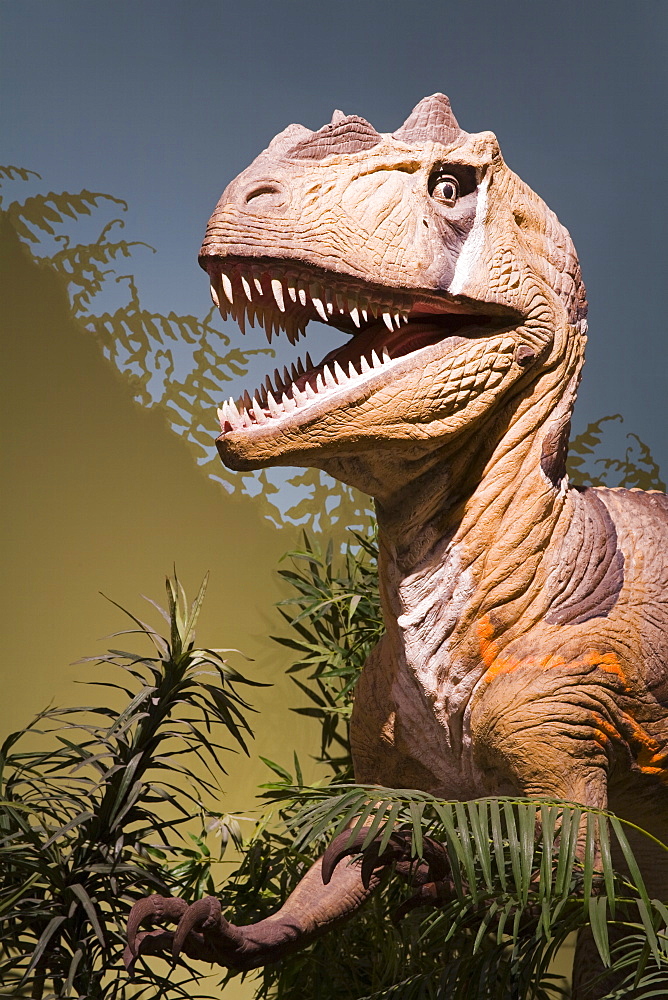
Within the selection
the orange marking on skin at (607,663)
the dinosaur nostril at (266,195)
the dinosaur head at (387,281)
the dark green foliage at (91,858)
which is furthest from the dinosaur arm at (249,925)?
the dinosaur nostril at (266,195)

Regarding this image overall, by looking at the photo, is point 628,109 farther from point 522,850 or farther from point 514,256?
point 522,850

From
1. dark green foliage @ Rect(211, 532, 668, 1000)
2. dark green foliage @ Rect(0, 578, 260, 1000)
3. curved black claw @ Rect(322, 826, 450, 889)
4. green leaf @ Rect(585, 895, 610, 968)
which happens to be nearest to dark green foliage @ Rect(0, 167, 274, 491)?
dark green foliage @ Rect(211, 532, 668, 1000)

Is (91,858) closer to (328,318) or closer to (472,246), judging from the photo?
(328,318)

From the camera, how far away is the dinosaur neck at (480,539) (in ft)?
4.80

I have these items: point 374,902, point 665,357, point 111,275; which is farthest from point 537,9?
point 374,902

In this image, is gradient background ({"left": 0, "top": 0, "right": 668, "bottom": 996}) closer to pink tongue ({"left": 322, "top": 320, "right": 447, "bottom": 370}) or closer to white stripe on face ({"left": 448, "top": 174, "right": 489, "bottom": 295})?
pink tongue ({"left": 322, "top": 320, "right": 447, "bottom": 370})

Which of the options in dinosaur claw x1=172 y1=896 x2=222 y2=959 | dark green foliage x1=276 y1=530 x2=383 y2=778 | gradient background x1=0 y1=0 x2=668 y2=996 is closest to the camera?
dinosaur claw x1=172 y1=896 x2=222 y2=959

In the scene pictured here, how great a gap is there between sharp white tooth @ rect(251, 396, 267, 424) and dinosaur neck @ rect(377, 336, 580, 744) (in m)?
0.24

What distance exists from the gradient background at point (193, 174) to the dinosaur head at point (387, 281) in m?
0.95

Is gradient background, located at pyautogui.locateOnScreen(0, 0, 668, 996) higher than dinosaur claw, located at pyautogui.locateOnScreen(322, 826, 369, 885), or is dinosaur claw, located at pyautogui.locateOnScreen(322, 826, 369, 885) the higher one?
gradient background, located at pyautogui.locateOnScreen(0, 0, 668, 996)

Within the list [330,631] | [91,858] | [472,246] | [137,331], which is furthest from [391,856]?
[137,331]

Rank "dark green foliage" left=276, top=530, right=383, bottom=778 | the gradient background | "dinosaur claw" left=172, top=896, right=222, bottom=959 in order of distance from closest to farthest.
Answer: "dinosaur claw" left=172, top=896, right=222, bottom=959, the gradient background, "dark green foliage" left=276, top=530, right=383, bottom=778

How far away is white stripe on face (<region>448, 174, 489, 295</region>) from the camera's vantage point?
1.42 m

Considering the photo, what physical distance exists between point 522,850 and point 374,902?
1.14 m
